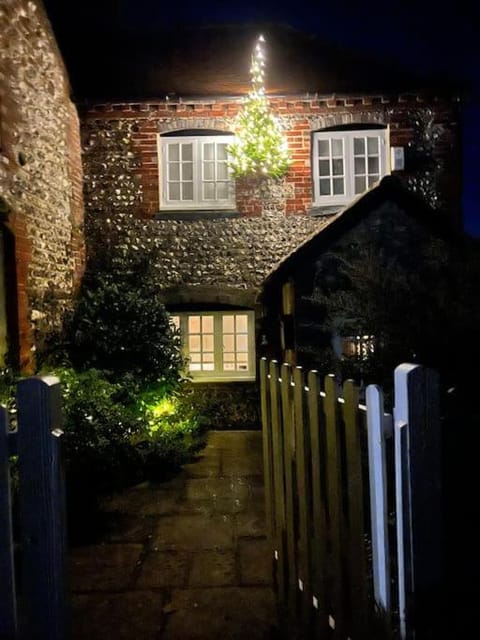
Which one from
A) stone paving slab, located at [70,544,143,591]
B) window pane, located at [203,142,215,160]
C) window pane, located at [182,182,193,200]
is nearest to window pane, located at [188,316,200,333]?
window pane, located at [182,182,193,200]

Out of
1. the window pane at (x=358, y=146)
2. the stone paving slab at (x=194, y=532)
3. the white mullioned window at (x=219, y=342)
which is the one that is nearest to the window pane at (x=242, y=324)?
the white mullioned window at (x=219, y=342)

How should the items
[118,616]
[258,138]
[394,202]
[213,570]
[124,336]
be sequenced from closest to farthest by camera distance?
[118,616] < [213,570] < [394,202] < [124,336] < [258,138]

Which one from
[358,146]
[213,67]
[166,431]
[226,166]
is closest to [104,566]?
[166,431]

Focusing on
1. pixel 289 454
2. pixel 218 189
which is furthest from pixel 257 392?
pixel 289 454

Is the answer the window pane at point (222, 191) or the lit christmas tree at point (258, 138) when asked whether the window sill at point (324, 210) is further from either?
the window pane at point (222, 191)

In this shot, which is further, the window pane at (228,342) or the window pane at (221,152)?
the window pane at (228,342)

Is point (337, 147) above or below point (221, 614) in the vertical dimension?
above

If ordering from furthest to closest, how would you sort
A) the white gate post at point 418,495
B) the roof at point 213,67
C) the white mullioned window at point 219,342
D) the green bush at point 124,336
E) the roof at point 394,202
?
the white mullioned window at point 219,342 → the roof at point 213,67 → the green bush at point 124,336 → the roof at point 394,202 → the white gate post at point 418,495

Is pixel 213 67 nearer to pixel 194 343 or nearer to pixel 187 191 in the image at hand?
pixel 187 191

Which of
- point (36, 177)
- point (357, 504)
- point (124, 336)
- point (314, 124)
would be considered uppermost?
point (314, 124)

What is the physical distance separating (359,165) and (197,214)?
3.02 metres

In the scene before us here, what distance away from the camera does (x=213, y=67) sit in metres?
8.97

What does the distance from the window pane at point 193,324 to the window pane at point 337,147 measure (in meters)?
3.83

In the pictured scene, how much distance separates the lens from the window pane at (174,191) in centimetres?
862
